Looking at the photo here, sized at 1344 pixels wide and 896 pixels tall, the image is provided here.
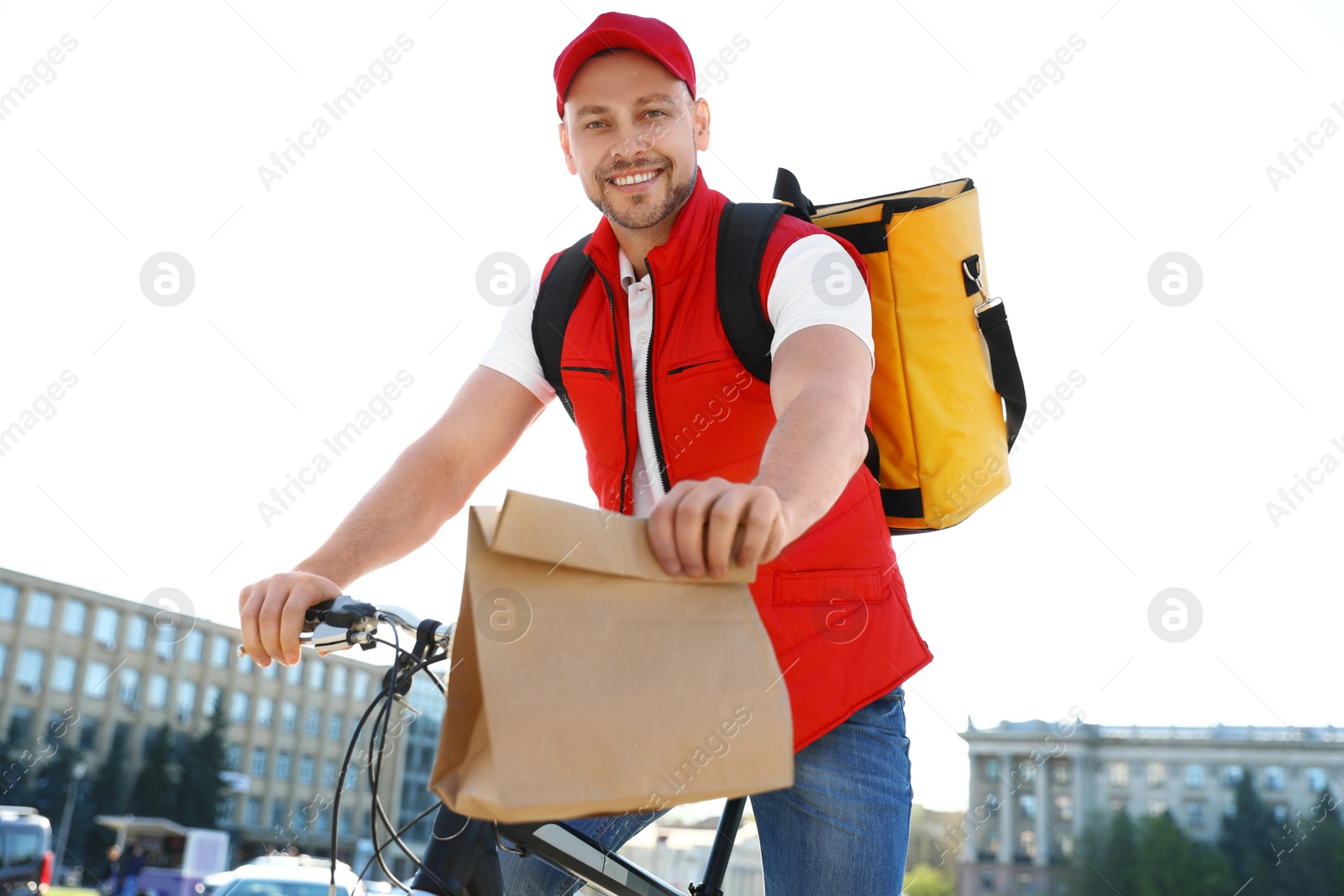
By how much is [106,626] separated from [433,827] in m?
68.3

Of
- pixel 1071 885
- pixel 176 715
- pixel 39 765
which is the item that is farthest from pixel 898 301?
pixel 1071 885

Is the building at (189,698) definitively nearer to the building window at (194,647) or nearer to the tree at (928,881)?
the building window at (194,647)

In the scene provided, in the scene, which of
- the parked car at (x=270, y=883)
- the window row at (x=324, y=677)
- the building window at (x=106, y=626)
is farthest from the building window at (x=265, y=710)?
the parked car at (x=270, y=883)

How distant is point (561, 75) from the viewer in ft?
6.48

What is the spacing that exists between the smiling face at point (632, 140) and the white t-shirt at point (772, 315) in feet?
0.41

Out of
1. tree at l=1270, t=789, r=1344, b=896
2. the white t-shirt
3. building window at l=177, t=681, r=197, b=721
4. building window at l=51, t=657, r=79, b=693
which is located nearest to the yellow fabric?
the white t-shirt

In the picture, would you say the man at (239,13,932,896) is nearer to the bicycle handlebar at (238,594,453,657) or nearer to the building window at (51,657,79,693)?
the bicycle handlebar at (238,594,453,657)

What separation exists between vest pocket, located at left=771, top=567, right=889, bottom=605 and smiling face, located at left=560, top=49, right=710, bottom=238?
75 centimetres

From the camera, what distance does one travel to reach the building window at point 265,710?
67062 millimetres

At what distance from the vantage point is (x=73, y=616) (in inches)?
2302

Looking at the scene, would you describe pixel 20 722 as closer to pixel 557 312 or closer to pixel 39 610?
pixel 39 610

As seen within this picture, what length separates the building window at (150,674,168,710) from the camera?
6125 centimetres

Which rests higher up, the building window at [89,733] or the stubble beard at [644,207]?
the building window at [89,733]

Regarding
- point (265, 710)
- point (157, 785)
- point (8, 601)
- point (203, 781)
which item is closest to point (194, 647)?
point (265, 710)
